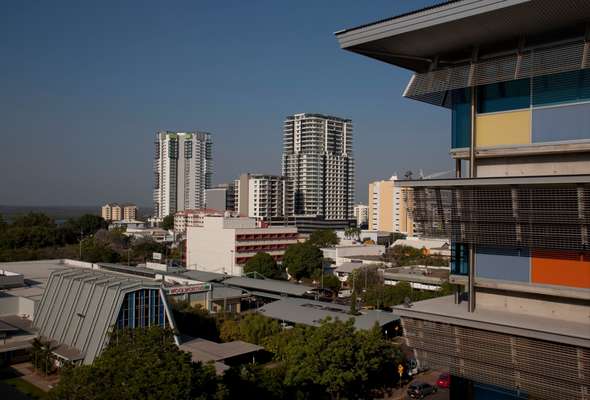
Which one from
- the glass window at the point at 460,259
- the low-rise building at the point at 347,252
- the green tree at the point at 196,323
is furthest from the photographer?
the low-rise building at the point at 347,252

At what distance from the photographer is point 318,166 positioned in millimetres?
95250

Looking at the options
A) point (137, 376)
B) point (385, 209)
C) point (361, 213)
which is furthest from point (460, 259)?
point (361, 213)

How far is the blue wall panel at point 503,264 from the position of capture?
7.55 m

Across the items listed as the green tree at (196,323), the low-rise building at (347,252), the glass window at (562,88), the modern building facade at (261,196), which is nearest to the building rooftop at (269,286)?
the green tree at (196,323)

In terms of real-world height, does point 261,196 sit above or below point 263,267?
above

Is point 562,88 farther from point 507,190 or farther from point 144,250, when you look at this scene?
point 144,250

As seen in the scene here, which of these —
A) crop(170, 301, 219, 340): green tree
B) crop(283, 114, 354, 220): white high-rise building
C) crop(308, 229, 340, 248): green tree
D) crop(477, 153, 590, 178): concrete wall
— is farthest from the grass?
crop(283, 114, 354, 220): white high-rise building

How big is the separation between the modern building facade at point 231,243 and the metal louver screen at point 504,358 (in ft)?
125

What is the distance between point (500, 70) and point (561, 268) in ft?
9.19

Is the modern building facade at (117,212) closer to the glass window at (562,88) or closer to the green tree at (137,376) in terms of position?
the green tree at (137,376)

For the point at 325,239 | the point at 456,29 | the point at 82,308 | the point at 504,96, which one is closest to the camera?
the point at 456,29

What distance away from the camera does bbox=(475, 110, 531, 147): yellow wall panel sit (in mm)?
7504

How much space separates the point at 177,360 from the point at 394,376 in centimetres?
1088

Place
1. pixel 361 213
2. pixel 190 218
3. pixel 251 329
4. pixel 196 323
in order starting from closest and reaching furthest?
pixel 251 329 → pixel 196 323 → pixel 190 218 → pixel 361 213
